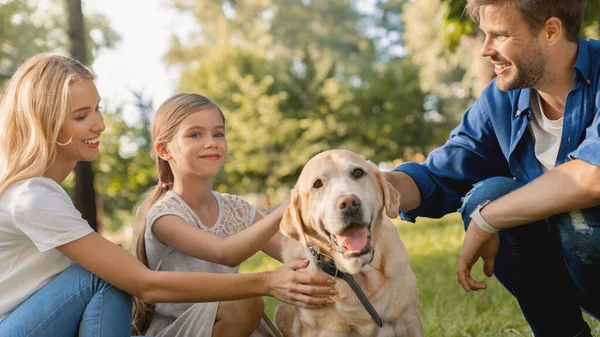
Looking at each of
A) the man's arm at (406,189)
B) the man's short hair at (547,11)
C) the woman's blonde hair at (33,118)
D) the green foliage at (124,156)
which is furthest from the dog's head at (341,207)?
the green foliage at (124,156)

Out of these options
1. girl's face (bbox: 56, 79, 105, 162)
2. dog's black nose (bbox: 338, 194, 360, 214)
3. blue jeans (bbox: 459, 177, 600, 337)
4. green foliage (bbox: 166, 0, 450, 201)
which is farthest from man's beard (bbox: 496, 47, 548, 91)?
green foliage (bbox: 166, 0, 450, 201)

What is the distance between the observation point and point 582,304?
3.09 meters

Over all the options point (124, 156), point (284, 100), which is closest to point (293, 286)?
point (124, 156)

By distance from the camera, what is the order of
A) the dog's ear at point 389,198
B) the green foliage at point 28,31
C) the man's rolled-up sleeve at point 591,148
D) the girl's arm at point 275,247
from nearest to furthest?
the man's rolled-up sleeve at point 591,148 < the dog's ear at point 389,198 < the girl's arm at point 275,247 < the green foliage at point 28,31

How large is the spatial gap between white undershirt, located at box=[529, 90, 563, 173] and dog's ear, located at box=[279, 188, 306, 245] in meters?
1.17

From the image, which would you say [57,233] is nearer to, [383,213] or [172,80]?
[383,213]

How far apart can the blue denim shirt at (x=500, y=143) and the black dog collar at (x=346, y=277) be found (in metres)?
0.64

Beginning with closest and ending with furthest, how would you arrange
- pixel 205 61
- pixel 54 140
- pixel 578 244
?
pixel 578 244 → pixel 54 140 → pixel 205 61

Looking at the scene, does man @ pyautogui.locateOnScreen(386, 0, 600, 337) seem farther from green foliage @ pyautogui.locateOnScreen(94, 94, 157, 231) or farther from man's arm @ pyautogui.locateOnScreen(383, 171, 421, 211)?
green foliage @ pyautogui.locateOnScreen(94, 94, 157, 231)

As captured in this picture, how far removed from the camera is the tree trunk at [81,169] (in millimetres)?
9328

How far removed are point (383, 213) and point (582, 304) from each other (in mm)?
1037

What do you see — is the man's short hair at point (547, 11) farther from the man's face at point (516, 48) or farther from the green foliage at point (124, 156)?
the green foliage at point (124, 156)

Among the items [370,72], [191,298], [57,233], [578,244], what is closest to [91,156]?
[57,233]

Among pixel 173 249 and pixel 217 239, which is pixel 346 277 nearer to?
pixel 217 239
